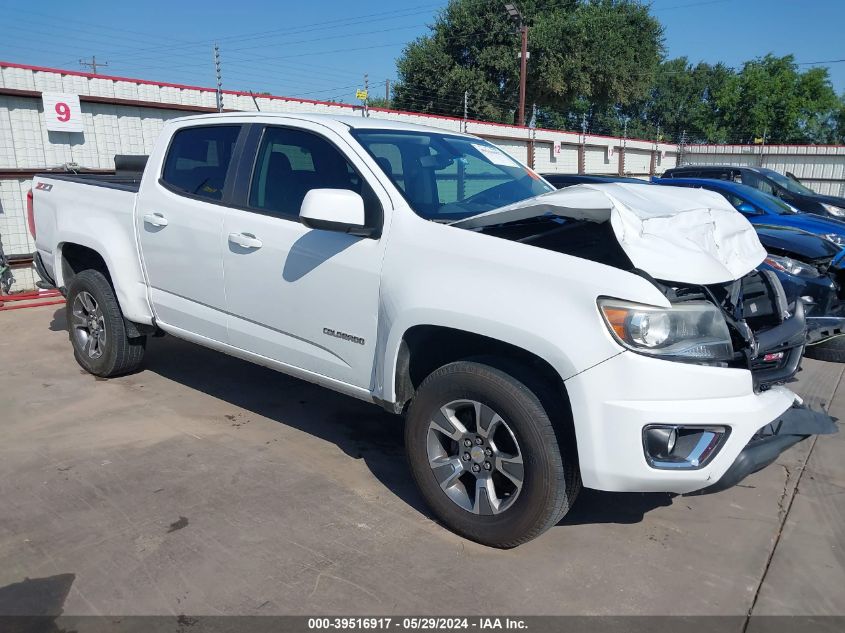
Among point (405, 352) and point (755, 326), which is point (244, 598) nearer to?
A: point (405, 352)

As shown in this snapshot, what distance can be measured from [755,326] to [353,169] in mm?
2273

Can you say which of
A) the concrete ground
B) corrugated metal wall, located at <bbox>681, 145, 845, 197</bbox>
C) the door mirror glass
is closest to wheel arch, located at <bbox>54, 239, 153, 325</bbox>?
the concrete ground

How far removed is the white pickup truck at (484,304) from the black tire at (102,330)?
1.96 feet

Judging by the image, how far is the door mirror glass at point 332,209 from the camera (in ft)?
10.7

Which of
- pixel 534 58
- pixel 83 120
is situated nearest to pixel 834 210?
pixel 83 120

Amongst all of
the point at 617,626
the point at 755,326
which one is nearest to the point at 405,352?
the point at 617,626

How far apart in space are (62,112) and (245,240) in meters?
6.43

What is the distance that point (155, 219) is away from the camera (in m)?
4.59

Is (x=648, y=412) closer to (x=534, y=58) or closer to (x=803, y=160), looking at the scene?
(x=803, y=160)

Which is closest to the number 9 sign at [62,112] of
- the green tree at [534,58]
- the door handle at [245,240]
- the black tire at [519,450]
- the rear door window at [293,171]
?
the rear door window at [293,171]

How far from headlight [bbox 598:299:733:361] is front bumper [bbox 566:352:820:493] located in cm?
6

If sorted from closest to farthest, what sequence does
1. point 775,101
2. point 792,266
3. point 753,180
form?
point 792,266
point 753,180
point 775,101

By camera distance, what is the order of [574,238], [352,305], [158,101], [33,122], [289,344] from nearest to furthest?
[574,238], [352,305], [289,344], [33,122], [158,101]

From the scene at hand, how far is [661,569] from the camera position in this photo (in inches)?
122
